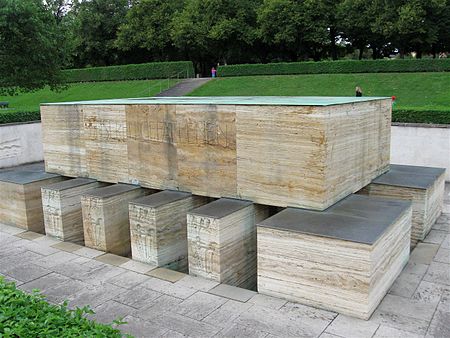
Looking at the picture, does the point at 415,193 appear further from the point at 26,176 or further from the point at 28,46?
the point at 28,46

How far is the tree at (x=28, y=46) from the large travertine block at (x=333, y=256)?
14.2 meters

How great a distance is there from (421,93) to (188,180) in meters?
21.9

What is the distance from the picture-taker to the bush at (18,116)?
15555 millimetres

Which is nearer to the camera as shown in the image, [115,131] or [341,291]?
[341,291]

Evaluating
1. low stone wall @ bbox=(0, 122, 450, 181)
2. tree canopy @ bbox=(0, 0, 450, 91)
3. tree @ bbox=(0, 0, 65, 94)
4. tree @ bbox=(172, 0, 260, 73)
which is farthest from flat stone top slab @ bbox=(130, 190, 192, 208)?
tree @ bbox=(172, 0, 260, 73)

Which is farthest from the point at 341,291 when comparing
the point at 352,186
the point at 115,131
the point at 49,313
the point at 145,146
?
the point at 115,131

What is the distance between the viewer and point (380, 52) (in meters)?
47.2

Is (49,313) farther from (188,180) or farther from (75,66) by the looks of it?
(75,66)

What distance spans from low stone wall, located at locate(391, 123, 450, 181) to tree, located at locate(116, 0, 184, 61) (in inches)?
1382

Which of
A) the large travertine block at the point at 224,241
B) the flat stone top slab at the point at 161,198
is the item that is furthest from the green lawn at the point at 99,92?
the large travertine block at the point at 224,241

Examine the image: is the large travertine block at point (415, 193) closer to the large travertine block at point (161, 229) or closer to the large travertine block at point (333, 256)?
the large travertine block at point (333, 256)

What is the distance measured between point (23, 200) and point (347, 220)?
6.15 meters

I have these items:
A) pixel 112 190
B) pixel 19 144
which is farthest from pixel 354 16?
pixel 112 190

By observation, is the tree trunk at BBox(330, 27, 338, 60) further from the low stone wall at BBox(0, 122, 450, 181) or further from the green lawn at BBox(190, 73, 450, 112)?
the low stone wall at BBox(0, 122, 450, 181)
